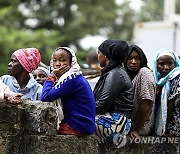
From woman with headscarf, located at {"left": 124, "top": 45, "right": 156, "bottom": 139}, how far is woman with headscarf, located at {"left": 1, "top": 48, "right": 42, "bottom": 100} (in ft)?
3.42

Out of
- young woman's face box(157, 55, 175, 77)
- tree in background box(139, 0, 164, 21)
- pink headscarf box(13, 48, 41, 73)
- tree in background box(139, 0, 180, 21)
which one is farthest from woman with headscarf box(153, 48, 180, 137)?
tree in background box(139, 0, 164, 21)

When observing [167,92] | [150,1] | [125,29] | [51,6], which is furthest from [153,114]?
[150,1]

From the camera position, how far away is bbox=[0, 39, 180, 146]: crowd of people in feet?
15.6

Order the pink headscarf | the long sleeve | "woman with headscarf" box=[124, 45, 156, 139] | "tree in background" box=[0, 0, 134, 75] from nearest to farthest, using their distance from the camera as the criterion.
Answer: the long sleeve, the pink headscarf, "woman with headscarf" box=[124, 45, 156, 139], "tree in background" box=[0, 0, 134, 75]

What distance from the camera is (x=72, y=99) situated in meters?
4.74

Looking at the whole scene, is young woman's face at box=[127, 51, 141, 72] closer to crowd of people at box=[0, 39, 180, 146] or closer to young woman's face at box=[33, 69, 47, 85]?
crowd of people at box=[0, 39, 180, 146]

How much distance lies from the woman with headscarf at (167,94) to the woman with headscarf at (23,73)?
135 centimetres

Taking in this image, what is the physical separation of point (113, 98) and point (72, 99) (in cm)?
58

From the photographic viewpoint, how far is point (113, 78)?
5.21 m

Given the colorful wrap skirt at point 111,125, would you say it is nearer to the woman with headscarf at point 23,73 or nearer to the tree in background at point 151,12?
the woman with headscarf at point 23,73

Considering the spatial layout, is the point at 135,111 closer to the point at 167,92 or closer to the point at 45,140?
the point at 167,92

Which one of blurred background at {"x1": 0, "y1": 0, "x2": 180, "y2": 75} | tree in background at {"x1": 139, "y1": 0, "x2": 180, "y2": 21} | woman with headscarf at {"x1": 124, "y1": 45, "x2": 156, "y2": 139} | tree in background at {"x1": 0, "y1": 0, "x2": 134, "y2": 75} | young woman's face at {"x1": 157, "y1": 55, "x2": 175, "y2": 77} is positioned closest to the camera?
woman with headscarf at {"x1": 124, "y1": 45, "x2": 156, "y2": 139}

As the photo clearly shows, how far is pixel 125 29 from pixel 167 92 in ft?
85.1

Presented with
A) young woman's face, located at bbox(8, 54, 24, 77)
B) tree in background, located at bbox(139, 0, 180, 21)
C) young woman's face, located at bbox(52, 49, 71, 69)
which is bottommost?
tree in background, located at bbox(139, 0, 180, 21)
